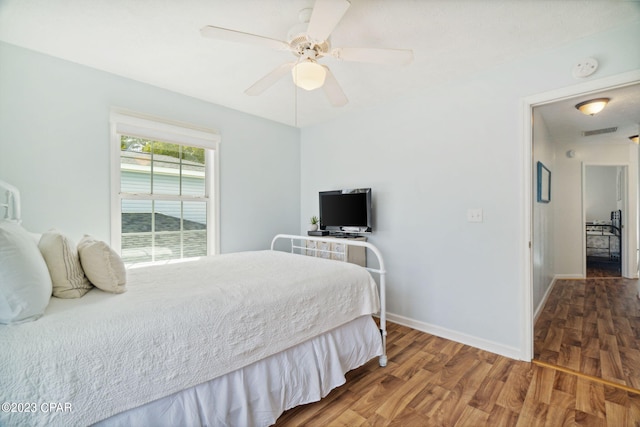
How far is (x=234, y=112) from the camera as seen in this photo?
3.21 meters

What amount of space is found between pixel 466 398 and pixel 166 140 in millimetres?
3225

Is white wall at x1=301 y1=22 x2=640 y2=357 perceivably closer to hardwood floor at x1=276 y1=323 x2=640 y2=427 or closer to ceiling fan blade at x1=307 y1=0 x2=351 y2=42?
hardwood floor at x1=276 y1=323 x2=640 y2=427

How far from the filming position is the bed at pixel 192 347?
3.04ft

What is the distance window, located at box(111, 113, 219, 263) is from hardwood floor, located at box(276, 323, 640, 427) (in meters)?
1.98

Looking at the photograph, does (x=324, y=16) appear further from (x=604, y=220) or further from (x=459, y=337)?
(x=604, y=220)

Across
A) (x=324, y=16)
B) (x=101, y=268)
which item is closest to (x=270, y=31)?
(x=324, y=16)

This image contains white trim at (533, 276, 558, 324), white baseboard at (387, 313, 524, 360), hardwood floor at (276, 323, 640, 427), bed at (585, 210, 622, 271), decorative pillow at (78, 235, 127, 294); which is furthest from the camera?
bed at (585, 210, 622, 271)

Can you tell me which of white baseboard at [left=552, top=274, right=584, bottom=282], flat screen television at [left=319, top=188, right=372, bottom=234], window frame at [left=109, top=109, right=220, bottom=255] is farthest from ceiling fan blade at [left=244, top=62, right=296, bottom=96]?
white baseboard at [left=552, top=274, right=584, bottom=282]

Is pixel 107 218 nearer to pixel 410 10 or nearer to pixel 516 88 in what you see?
pixel 410 10

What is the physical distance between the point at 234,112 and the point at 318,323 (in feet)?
8.55

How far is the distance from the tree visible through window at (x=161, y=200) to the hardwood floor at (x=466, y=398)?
197cm

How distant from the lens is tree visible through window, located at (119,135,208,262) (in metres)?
2.53

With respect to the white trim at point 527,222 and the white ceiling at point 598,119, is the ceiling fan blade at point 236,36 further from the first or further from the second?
the white ceiling at point 598,119

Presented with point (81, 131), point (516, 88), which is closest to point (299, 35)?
point (516, 88)
